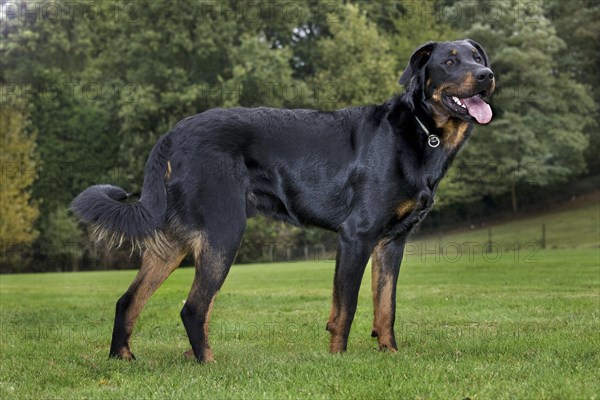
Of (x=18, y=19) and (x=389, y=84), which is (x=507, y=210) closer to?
(x=389, y=84)

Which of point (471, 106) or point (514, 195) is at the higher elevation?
point (471, 106)

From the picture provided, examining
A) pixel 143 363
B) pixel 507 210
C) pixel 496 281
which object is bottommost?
pixel 507 210

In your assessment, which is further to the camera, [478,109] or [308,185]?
[308,185]

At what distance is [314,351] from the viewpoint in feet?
17.8

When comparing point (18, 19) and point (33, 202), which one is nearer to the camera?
point (33, 202)

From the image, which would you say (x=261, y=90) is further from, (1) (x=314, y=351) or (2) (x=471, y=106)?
(1) (x=314, y=351)

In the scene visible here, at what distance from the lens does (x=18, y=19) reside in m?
33.2

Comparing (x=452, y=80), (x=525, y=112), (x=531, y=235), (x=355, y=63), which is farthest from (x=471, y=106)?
(x=525, y=112)

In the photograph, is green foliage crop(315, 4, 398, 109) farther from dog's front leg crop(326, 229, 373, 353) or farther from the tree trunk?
dog's front leg crop(326, 229, 373, 353)

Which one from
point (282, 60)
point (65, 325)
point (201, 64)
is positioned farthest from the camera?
point (201, 64)

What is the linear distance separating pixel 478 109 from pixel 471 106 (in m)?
0.06

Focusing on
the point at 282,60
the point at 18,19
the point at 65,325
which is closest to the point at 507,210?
the point at 282,60

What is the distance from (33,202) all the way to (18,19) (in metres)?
9.85

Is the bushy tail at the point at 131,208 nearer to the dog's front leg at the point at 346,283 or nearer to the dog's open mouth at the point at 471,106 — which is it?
the dog's front leg at the point at 346,283
